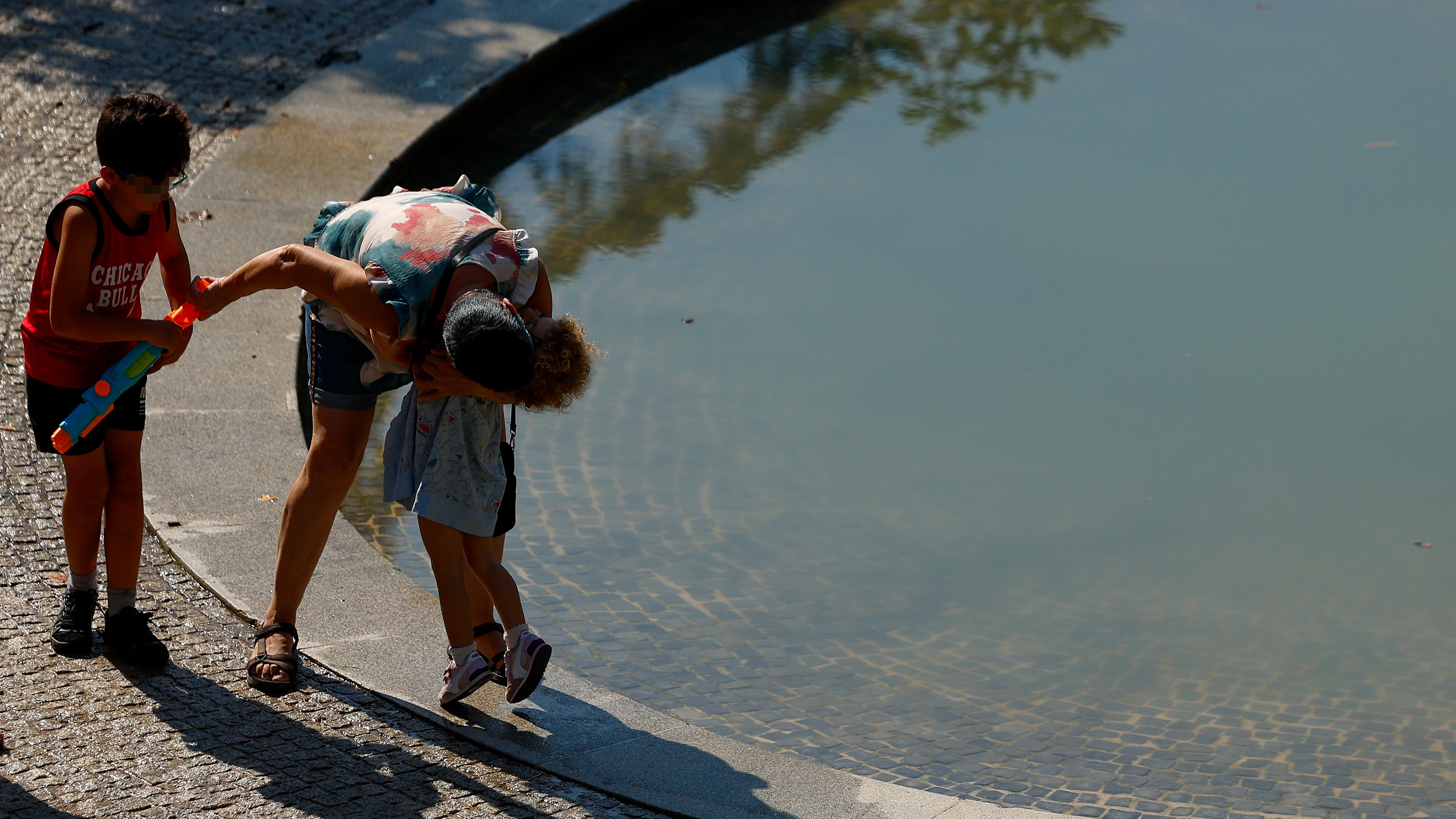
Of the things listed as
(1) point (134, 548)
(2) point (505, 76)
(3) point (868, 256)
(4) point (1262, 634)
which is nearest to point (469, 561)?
(1) point (134, 548)

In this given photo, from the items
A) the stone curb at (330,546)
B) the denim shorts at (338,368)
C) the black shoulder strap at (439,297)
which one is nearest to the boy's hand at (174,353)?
the denim shorts at (338,368)

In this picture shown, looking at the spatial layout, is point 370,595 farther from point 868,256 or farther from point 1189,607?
point 868,256

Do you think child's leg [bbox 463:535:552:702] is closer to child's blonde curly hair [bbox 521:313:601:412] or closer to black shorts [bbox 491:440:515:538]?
black shorts [bbox 491:440:515:538]

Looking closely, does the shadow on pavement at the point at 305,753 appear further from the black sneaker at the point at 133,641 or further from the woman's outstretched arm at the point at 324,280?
the woman's outstretched arm at the point at 324,280

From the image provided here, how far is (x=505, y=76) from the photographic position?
9.32 m

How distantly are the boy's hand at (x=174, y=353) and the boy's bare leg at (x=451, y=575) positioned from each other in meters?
0.83

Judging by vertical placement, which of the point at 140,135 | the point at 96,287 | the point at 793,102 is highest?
the point at 793,102

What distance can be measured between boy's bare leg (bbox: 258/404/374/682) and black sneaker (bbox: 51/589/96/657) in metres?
0.53

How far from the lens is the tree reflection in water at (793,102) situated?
8.31 metres

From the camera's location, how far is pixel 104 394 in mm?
3754

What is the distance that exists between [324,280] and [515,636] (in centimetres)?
114

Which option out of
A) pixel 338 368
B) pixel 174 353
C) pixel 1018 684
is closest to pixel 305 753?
pixel 338 368

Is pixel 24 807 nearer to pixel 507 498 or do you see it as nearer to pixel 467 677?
pixel 467 677

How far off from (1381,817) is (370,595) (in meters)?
3.30
